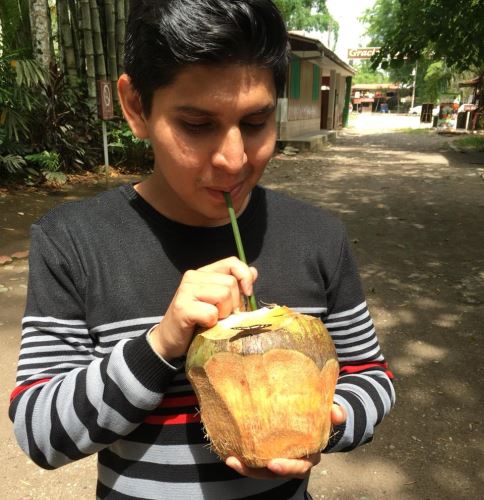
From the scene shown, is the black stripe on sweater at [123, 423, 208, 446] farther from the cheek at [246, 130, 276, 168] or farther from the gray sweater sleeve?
the cheek at [246, 130, 276, 168]

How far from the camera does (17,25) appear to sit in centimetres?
841

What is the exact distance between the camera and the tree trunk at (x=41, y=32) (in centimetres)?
766

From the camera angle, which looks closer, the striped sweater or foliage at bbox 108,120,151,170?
the striped sweater

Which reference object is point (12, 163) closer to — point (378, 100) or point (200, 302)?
point (200, 302)

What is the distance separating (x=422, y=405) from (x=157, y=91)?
253cm

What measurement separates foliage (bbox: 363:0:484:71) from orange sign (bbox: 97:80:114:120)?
446 centimetres

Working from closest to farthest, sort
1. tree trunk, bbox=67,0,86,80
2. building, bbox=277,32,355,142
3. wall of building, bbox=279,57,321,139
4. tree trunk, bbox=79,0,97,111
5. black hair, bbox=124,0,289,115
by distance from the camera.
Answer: black hair, bbox=124,0,289,115
tree trunk, bbox=79,0,97,111
tree trunk, bbox=67,0,86,80
building, bbox=277,32,355,142
wall of building, bbox=279,57,321,139

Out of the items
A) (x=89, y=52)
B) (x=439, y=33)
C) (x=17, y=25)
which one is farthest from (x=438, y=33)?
(x=17, y=25)

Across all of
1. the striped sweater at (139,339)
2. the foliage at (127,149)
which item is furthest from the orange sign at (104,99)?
the striped sweater at (139,339)

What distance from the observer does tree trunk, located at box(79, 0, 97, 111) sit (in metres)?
8.44

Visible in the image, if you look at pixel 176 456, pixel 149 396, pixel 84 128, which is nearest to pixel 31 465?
pixel 176 456

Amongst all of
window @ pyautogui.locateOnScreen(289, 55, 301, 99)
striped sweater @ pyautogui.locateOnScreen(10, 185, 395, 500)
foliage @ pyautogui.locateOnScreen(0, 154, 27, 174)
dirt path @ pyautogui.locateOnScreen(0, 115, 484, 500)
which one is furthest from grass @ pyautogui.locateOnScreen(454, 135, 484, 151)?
striped sweater @ pyautogui.locateOnScreen(10, 185, 395, 500)

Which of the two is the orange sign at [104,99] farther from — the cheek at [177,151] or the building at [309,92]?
the cheek at [177,151]

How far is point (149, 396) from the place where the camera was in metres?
0.93
